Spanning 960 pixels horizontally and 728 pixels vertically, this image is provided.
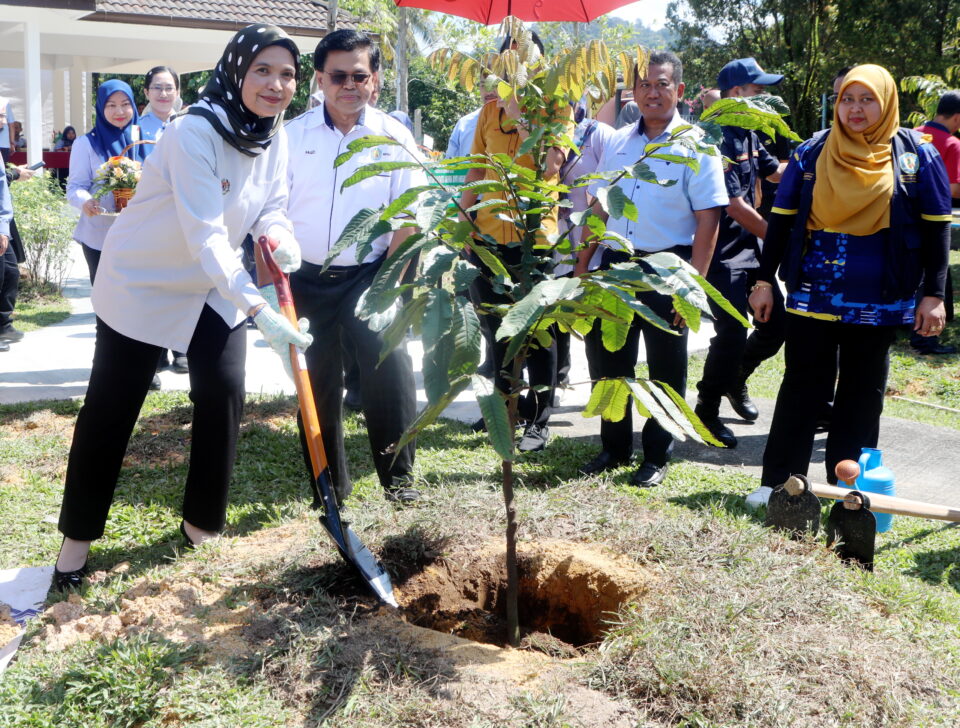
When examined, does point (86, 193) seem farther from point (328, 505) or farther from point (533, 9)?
point (328, 505)

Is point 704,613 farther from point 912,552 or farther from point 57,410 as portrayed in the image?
point 57,410

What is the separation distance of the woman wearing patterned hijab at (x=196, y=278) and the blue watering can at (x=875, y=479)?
2.39m

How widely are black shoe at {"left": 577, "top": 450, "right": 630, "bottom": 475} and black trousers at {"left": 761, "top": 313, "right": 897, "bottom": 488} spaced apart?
812 millimetres

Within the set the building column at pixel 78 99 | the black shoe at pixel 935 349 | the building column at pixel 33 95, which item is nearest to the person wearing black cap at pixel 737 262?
the black shoe at pixel 935 349

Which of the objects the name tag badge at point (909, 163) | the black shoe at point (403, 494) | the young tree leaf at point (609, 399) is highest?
the name tag badge at point (909, 163)

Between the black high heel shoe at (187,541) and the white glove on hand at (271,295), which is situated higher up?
the white glove on hand at (271,295)

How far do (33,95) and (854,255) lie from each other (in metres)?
14.2

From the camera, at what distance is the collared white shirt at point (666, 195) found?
14.8ft

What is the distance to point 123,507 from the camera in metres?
4.34

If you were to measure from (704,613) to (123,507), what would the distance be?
269 cm

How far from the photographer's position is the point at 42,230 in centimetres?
955

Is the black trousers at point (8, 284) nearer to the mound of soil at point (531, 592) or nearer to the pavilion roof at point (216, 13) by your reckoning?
the mound of soil at point (531, 592)

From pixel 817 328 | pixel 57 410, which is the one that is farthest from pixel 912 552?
pixel 57 410

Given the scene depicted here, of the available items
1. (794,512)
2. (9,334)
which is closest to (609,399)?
(794,512)
